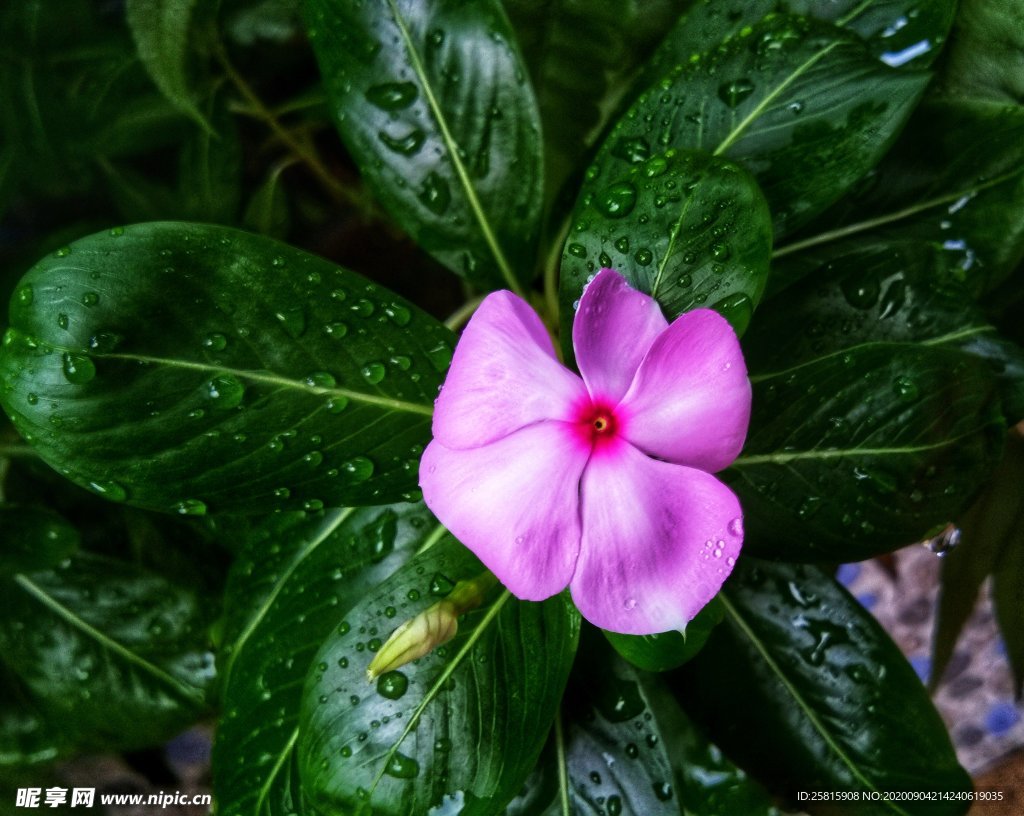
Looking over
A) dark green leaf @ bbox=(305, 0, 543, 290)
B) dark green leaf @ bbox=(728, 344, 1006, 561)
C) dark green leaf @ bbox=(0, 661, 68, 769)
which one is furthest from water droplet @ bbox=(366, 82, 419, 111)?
dark green leaf @ bbox=(0, 661, 68, 769)

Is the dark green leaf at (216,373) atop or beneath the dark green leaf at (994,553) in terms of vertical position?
atop

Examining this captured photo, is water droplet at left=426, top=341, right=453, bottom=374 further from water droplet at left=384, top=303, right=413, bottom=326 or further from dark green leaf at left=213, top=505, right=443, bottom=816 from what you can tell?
→ dark green leaf at left=213, top=505, right=443, bottom=816

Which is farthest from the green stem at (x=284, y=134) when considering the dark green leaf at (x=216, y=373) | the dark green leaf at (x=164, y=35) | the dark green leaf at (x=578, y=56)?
the dark green leaf at (x=216, y=373)

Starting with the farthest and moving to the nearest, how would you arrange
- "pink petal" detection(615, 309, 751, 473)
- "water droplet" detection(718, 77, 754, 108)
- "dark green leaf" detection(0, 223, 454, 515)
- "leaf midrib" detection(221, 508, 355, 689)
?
"leaf midrib" detection(221, 508, 355, 689), "water droplet" detection(718, 77, 754, 108), "dark green leaf" detection(0, 223, 454, 515), "pink petal" detection(615, 309, 751, 473)

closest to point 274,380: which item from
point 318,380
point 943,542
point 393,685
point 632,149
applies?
point 318,380

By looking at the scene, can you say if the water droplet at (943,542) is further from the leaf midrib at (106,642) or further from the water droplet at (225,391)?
the leaf midrib at (106,642)

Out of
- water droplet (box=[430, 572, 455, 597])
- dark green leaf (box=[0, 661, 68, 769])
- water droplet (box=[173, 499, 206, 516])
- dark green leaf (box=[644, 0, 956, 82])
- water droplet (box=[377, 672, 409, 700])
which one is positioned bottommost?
dark green leaf (box=[0, 661, 68, 769])

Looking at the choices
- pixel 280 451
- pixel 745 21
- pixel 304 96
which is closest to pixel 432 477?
pixel 280 451

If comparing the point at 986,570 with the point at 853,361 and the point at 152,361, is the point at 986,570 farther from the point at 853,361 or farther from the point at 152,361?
the point at 152,361
